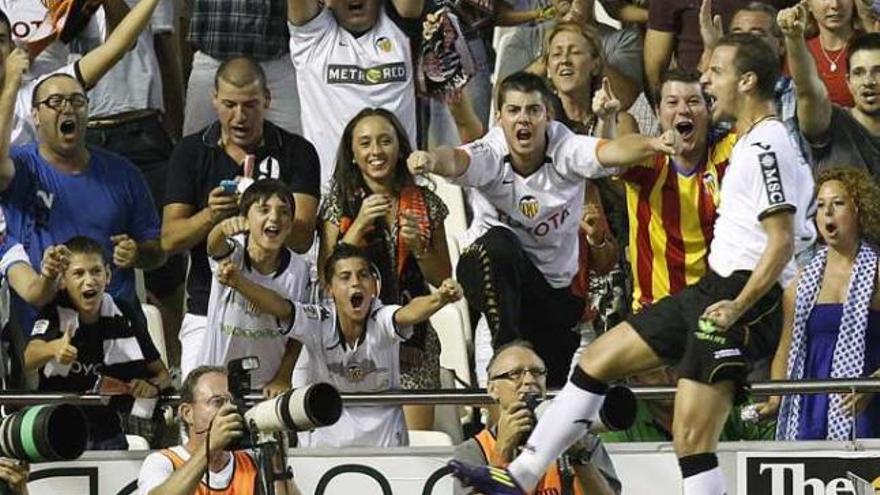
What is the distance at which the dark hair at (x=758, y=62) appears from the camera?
10562 millimetres

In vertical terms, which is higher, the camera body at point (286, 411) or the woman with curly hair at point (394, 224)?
the woman with curly hair at point (394, 224)

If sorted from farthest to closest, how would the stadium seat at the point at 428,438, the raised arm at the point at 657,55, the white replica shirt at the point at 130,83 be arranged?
the raised arm at the point at 657,55
the white replica shirt at the point at 130,83
the stadium seat at the point at 428,438

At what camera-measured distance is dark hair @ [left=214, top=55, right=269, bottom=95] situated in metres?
12.4

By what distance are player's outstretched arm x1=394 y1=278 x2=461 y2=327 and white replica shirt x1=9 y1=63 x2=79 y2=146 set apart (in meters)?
2.09

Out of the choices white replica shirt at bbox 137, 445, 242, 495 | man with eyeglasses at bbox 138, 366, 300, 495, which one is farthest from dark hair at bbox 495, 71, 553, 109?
white replica shirt at bbox 137, 445, 242, 495

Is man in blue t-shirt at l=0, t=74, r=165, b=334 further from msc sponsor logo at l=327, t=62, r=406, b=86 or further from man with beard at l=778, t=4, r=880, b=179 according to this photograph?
man with beard at l=778, t=4, r=880, b=179

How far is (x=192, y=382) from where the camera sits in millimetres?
10938

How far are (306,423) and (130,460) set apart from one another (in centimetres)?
199

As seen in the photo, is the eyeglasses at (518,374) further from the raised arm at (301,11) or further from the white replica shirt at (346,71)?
the raised arm at (301,11)

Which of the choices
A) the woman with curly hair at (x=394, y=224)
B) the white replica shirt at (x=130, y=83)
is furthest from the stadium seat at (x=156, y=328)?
the white replica shirt at (x=130, y=83)

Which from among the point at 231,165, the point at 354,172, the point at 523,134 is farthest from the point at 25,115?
the point at 523,134

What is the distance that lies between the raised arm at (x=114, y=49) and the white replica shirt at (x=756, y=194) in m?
3.44

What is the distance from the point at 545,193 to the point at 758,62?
1.90m

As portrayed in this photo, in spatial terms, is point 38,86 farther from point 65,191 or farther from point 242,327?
point 242,327
